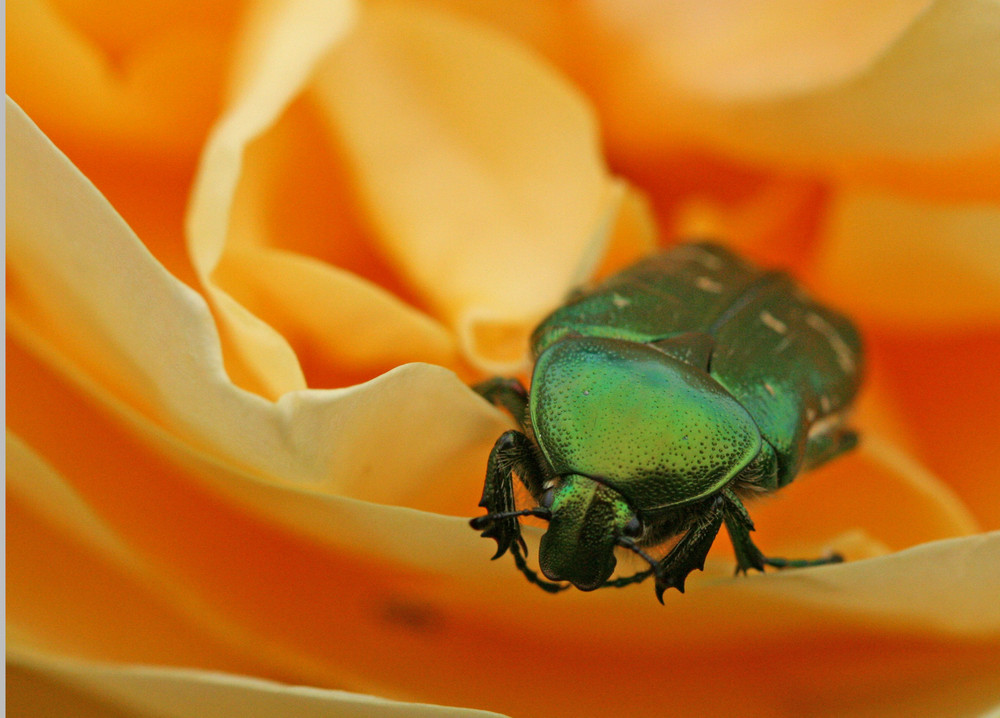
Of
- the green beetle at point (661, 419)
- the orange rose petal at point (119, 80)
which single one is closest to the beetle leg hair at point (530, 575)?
the green beetle at point (661, 419)

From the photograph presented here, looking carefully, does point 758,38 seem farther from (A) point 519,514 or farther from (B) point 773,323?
(A) point 519,514

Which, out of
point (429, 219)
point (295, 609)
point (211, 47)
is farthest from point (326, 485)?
point (211, 47)

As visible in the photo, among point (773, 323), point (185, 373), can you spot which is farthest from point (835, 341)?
point (185, 373)

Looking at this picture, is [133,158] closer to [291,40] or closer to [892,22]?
[291,40]

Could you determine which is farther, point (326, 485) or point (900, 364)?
point (900, 364)

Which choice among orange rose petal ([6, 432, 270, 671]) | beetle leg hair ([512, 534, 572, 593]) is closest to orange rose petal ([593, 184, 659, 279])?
beetle leg hair ([512, 534, 572, 593])

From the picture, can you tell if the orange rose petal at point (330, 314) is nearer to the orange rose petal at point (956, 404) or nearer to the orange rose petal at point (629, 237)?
the orange rose petal at point (629, 237)

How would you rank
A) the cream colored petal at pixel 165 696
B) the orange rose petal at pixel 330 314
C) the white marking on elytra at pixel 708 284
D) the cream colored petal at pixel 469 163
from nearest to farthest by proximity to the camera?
1. the cream colored petal at pixel 165 696
2. the orange rose petal at pixel 330 314
3. the cream colored petal at pixel 469 163
4. the white marking on elytra at pixel 708 284
